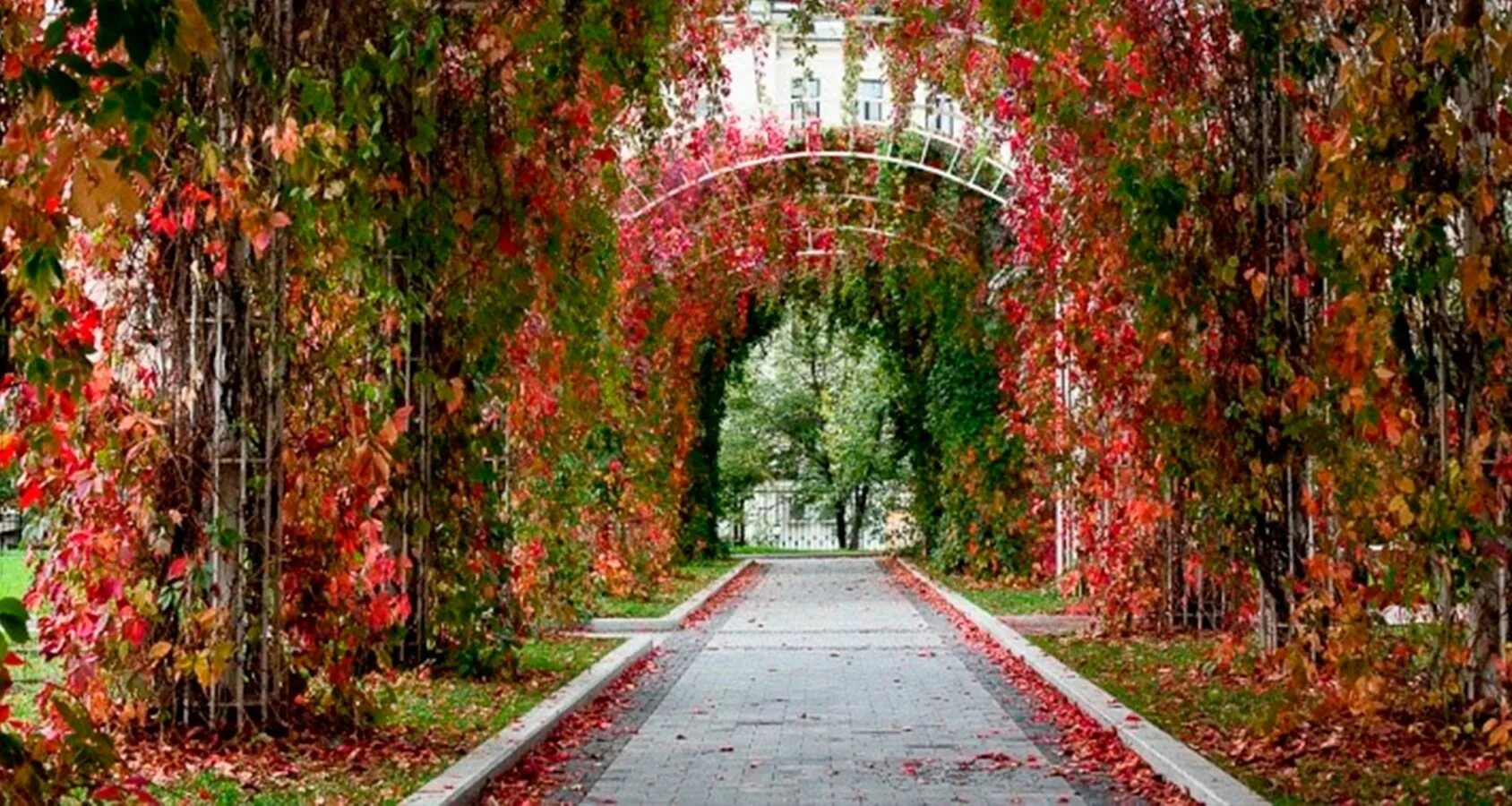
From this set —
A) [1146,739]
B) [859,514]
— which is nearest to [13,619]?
[1146,739]

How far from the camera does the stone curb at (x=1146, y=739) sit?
846 cm

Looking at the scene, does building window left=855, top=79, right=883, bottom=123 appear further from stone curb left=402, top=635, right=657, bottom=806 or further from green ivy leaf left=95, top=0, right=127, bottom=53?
green ivy leaf left=95, top=0, right=127, bottom=53

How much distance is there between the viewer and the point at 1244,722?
11.1 metres

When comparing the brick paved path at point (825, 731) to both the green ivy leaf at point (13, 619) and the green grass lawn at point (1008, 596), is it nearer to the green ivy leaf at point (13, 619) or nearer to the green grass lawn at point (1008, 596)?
the green grass lawn at point (1008, 596)

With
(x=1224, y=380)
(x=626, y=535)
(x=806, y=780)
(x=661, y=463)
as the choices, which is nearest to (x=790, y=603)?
(x=626, y=535)

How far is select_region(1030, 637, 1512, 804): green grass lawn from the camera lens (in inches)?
332

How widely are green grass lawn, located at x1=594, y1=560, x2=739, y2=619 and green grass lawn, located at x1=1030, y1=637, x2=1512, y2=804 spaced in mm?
6595

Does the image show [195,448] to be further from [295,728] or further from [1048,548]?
[1048,548]

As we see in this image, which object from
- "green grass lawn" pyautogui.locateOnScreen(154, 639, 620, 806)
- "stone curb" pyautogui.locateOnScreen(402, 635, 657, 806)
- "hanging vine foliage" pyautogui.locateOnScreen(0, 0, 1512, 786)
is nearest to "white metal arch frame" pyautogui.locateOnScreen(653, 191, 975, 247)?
"hanging vine foliage" pyautogui.locateOnScreen(0, 0, 1512, 786)

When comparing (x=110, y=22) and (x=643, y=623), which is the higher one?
(x=110, y=22)

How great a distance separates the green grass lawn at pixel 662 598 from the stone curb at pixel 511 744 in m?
6.33

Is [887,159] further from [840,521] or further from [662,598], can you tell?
[840,521]

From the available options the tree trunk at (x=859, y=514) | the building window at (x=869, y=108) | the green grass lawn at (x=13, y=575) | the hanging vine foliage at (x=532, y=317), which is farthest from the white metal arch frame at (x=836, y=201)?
the tree trunk at (x=859, y=514)

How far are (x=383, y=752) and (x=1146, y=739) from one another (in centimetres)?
389
